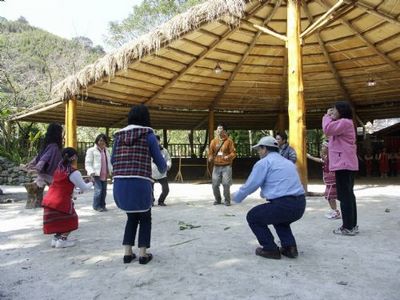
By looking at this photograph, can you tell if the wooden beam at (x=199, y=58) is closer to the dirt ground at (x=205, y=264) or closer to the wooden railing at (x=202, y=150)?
the wooden railing at (x=202, y=150)

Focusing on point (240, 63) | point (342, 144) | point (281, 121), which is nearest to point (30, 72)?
point (281, 121)

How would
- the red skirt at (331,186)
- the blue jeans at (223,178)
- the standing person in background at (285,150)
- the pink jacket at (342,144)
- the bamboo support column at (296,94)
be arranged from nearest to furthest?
→ the pink jacket at (342,144)
the red skirt at (331,186)
the standing person in background at (285,150)
the blue jeans at (223,178)
the bamboo support column at (296,94)

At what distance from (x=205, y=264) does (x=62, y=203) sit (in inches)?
62.8

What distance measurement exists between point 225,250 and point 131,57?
581 cm

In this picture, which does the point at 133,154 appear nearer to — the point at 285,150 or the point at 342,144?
the point at 342,144

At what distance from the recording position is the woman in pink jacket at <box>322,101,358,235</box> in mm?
3871

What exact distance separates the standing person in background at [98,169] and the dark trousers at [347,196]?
362 cm

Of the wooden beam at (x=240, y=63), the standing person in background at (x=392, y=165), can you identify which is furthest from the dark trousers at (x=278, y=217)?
the standing person in background at (x=392, y=165)

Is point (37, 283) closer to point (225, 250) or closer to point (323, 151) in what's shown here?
point (225, 250)

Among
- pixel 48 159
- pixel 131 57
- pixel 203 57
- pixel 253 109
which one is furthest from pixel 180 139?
pixel 48 159

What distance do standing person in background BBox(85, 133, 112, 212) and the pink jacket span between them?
356 cm

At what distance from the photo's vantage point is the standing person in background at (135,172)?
9.98 ft

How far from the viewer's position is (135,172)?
9.99 ft

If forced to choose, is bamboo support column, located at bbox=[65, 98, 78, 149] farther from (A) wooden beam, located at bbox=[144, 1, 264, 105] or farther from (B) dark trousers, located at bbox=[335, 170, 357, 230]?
(B) dark trousers, located at bbox=[335, 170, 357, 230]
